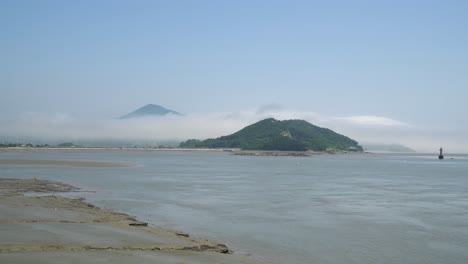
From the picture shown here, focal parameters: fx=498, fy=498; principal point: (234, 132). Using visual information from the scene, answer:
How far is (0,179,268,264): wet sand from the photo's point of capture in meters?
11.3

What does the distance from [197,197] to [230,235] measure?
13774 mm

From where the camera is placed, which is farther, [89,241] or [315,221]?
[315,221]

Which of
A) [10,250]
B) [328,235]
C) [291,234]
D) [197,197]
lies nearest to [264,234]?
[291,234]

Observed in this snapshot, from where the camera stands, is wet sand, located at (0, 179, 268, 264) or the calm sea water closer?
wet sand, located at (0, 179, 268, 264)

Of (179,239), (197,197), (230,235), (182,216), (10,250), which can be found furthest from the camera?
(197,197)

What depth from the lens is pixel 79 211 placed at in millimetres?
20641

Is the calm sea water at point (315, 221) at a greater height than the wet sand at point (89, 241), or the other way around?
the wet sand at point (89, 241)

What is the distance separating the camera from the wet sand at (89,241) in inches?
444

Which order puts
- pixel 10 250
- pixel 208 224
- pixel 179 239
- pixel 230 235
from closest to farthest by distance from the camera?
pixel 10 250, pixel 179 239, pixel 230 235, pixel 208 224

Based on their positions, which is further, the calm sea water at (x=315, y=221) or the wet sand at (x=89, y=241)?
the calm sea water at (x=315, y=221)

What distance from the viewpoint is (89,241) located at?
1330 centimetres

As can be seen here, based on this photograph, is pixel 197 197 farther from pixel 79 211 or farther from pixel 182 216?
pixel 79 211

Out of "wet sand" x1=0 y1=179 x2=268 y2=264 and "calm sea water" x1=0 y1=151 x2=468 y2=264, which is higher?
"wet sand" x1=0 y1=179 x2=268 y2=264

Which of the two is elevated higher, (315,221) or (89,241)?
(89,241)
